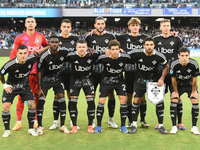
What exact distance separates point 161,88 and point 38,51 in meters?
2.62

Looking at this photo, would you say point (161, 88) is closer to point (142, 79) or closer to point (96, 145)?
point (142, 79)

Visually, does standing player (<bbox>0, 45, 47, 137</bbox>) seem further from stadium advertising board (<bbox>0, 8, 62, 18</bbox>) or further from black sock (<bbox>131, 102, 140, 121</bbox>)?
stadium advertising board (<bbox>0, 8, 62, 18</bbox>)

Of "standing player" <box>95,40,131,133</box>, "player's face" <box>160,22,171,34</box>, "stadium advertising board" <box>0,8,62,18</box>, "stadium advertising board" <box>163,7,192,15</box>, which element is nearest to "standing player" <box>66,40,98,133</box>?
"standing player" <box>95,40,131,133</box>

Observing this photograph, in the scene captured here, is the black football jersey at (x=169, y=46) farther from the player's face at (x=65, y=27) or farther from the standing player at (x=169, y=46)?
the player's face at (x=65, y=27)

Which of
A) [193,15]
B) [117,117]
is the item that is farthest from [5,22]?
[117,117]

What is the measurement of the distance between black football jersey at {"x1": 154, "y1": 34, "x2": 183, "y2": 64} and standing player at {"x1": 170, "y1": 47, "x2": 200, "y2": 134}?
49cm

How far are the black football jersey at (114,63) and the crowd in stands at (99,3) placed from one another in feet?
103

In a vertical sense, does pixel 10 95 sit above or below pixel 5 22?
below

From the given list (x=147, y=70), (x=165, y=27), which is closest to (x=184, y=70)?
(x=147, y=70)

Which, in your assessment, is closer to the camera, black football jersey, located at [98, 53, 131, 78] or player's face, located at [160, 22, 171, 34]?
black football jersey, located at [98, 53, 131, 78]

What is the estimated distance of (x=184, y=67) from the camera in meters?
5.47

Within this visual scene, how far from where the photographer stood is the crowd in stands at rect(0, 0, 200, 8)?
35656 millimetres

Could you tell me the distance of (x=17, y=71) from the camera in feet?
17.2

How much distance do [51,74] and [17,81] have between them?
2.31 feet
